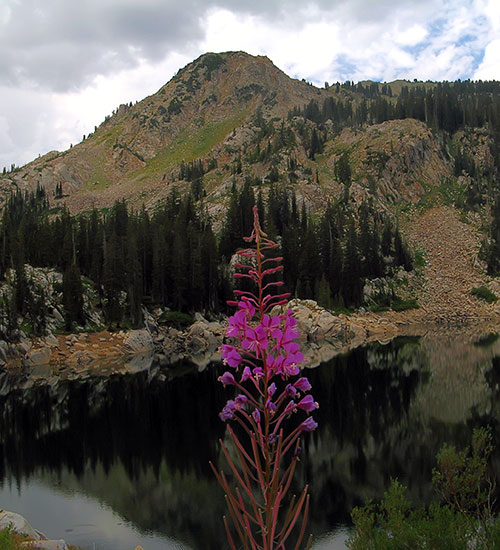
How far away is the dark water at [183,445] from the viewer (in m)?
19.3

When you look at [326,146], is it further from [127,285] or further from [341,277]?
[127,285]

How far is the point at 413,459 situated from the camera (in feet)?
Result: 78.6

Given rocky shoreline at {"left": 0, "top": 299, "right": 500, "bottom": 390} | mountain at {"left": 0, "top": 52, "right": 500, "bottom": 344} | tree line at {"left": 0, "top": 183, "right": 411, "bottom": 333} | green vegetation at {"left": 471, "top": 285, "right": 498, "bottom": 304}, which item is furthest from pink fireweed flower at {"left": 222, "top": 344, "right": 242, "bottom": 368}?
green vegetation at {"left": 471, "top": 285, "right": 498, "bottom": 304}

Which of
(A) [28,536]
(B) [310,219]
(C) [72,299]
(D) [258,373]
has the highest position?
(B) [310,219]

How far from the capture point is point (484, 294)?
10181cm

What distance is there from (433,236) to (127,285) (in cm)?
8483

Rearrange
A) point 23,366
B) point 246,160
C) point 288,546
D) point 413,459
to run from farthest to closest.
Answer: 1. point 246,160
2. point 23,366
3. point 413,459
4. point 288,546

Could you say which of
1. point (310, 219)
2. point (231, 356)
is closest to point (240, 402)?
point (231, 356)

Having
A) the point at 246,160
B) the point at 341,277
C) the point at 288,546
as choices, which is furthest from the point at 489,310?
the point at 288,546

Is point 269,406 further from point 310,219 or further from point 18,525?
point 310,219

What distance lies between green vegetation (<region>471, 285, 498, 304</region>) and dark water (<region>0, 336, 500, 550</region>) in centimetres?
5707

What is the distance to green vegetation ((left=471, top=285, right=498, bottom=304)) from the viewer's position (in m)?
100

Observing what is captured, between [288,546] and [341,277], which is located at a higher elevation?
[341,277]

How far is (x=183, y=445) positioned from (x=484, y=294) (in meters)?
91.1
